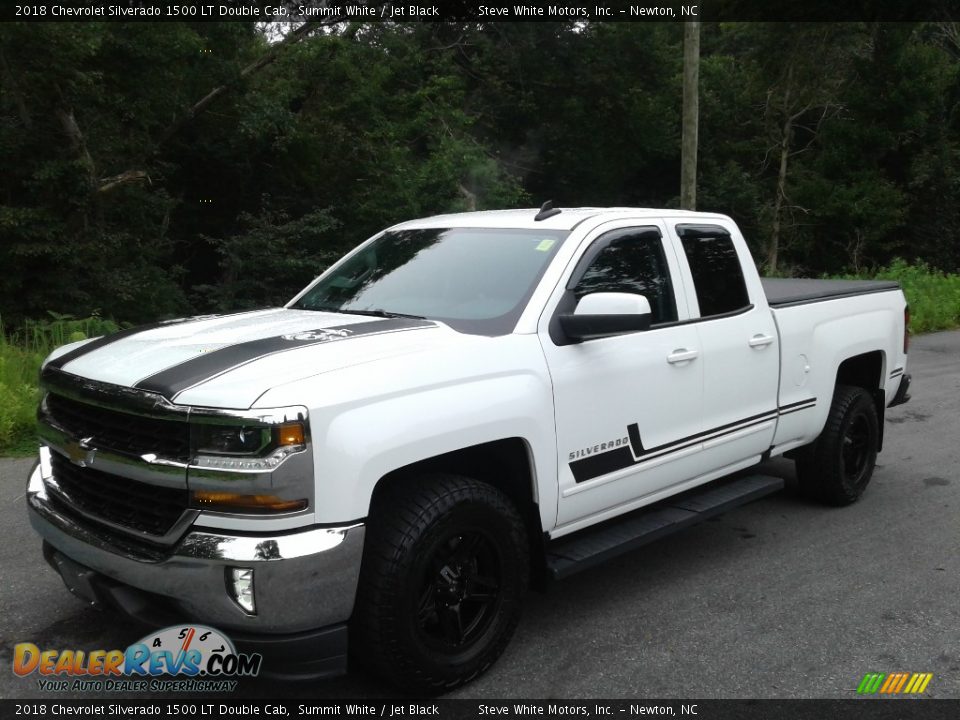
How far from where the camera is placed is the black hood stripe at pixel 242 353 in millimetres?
3158

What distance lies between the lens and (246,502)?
3.00 m

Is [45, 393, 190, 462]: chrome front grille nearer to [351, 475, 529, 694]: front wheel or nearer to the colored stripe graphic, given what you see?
[351, 475, 529, 694]: front wheel

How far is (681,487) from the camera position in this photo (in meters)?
4.67

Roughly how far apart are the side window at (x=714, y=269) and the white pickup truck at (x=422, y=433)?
17 millimetres

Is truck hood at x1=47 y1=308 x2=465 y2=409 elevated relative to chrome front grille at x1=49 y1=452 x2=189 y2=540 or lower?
elevated

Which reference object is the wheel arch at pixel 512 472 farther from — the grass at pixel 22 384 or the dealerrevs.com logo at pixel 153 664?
the grass at pixel 22 384

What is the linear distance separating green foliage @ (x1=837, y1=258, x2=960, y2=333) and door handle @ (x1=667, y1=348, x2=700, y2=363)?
34.5 feet

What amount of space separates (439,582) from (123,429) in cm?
127

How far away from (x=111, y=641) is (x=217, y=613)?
1.14 metres

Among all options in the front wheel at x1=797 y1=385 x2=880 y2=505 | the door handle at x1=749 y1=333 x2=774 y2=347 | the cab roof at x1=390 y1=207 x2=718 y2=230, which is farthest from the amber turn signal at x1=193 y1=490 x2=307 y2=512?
the front wheel at x1=797 y1=385 x2=880 y2=505

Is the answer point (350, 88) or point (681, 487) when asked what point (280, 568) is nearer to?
point (681, 487)

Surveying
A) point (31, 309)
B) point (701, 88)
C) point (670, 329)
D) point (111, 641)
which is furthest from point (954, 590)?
point (701, 88)

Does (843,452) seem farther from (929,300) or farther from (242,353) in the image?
(929,300)

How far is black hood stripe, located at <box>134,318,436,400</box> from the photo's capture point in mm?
3158
